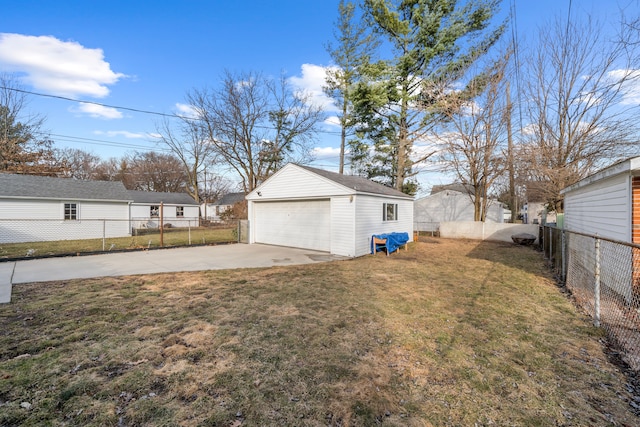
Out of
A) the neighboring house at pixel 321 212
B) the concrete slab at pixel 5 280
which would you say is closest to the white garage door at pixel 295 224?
the neighboring house at pixel 321 212

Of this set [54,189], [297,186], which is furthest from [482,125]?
[54,189]

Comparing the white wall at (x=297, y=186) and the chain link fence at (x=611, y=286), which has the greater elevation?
the white wall at (x=297, y=186)

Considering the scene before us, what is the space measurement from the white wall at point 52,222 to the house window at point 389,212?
12467 mm

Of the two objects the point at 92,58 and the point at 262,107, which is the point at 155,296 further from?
the point at 262,107

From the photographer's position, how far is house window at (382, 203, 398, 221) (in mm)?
12414

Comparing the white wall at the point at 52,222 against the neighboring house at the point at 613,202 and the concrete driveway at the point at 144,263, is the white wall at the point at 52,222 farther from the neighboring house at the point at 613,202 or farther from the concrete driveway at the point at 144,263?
the neighboring house at the point at 613,202

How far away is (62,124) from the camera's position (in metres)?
18.9

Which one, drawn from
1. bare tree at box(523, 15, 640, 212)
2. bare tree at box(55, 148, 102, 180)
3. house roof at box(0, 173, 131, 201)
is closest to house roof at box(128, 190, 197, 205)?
house roof at box(0, 173, 131, 201)

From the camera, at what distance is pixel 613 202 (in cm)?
564

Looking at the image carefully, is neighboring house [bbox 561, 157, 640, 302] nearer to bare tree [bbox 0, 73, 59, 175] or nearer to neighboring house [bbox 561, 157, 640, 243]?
neighboring house [bbox 561, 157, 640, 243]

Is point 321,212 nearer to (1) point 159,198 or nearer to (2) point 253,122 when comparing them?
(2) point 253,122

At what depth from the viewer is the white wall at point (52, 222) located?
14.2 m

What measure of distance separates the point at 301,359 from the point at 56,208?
19.5 metres

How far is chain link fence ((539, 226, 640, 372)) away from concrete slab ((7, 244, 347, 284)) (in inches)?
255
